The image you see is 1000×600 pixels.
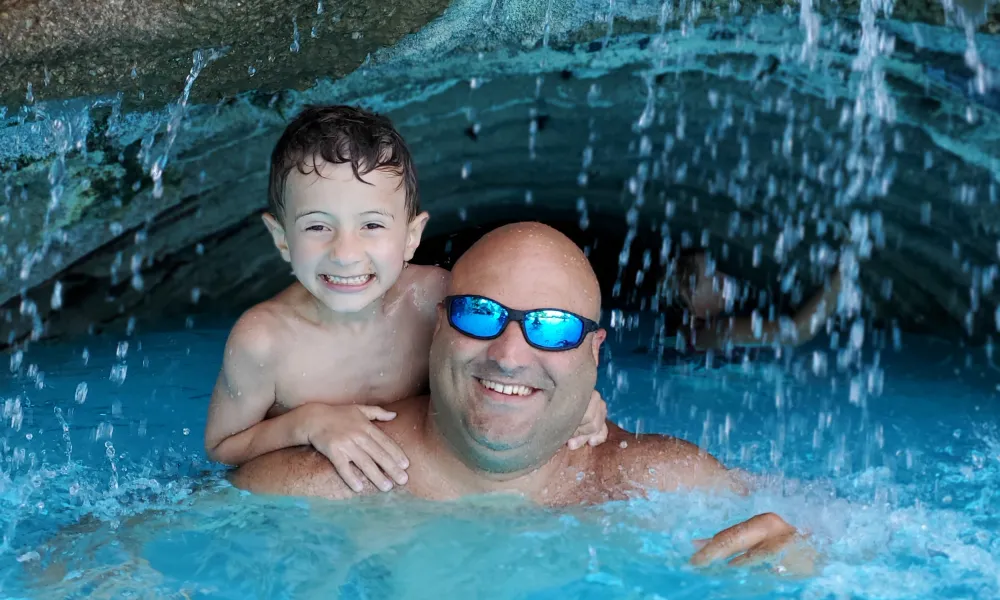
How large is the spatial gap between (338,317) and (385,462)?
22.0 inches

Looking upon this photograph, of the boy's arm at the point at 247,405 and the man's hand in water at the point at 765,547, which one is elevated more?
the boy's arm at the point at 247,405

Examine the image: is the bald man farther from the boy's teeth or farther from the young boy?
the boy's teeth

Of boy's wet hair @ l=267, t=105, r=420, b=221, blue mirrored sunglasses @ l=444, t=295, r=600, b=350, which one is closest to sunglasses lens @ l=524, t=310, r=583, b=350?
blue mirrored sunglasses @ l=444, t=295, r=600, b=350

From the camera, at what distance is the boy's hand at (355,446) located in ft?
10.4

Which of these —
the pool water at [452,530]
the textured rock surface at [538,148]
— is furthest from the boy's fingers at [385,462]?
the textured rock surface at [538,148]

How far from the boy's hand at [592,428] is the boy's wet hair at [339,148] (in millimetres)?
840

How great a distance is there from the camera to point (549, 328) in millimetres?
2906

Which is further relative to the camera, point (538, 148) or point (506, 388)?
point (538, 148)

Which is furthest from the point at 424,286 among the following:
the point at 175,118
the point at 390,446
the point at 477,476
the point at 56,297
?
the point at 56,297

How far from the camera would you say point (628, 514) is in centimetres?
330

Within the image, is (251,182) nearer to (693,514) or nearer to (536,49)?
(536,49)

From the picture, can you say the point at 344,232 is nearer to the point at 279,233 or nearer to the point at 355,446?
the point at 279,233

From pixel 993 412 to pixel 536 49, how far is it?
109 inches

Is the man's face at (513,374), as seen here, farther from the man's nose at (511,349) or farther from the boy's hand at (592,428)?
the boy's hand at (592,428)
